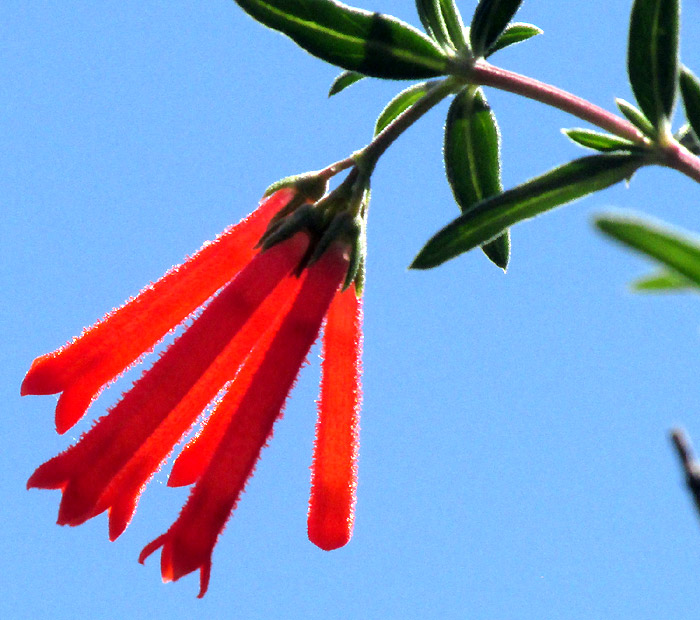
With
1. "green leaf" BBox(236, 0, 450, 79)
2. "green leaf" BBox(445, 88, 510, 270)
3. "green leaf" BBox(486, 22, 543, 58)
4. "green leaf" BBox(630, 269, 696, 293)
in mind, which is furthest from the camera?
"green leaf" BBox(486, 22, 543, 58)

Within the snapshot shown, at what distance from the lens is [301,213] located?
8.46ft

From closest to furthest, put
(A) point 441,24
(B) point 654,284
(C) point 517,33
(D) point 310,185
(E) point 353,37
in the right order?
(B) point 654,284
(E) point 353,37
(A) point 441,24
(D) point 310,185
(C) point 517,33

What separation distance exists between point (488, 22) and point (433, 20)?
16 centimetres

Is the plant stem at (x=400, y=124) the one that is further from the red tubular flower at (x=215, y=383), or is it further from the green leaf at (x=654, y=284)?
the green leaf at (x=654, y=284)

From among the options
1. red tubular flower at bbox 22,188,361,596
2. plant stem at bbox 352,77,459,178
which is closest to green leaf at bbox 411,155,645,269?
plant stem at bbox 352,77,459,178

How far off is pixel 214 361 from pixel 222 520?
0.41 metres

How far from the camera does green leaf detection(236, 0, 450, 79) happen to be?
2338 mm

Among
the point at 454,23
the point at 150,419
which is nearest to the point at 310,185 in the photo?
the point at 454,23

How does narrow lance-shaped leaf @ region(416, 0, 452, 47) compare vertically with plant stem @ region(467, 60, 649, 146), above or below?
above

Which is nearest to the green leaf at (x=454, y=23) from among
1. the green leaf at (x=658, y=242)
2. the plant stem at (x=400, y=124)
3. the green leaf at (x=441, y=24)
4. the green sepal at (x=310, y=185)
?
the green leaf at (x=441, y=24)

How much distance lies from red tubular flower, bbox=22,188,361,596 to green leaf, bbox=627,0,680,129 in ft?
2.79

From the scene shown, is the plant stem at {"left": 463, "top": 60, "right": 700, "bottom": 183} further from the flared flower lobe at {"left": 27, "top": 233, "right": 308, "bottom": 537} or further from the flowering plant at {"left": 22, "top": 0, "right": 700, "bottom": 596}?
the flared flower lobe at {"left": 27, "top": 233, "right": 308, "bottom": 537}

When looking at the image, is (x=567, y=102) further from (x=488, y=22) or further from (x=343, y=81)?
(x=343, y=81)

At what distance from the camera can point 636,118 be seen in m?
2.22
